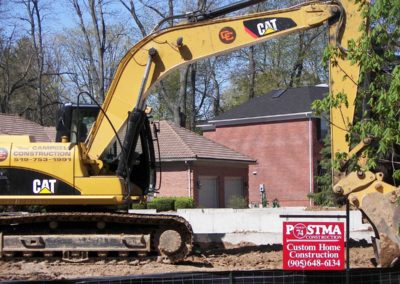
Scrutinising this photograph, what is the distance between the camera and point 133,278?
666cm

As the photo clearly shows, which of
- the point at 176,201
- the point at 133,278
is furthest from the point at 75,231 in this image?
the point at 176,201

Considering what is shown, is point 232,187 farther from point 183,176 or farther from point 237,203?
point 183,176

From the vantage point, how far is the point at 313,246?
755cm

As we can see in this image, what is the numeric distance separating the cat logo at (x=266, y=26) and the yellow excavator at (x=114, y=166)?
18 mm

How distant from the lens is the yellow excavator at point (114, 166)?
12484 millimetres

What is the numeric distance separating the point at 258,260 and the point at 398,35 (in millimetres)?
7083

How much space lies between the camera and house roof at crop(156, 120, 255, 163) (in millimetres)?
37594

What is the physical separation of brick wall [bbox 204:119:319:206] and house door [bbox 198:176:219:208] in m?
6.73

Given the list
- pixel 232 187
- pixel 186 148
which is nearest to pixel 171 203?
pixel 186 148

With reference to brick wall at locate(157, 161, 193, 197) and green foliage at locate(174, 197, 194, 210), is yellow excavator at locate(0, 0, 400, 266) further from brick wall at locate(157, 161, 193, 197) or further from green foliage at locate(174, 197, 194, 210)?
brick wall at locate(157, 161, 193, 197)

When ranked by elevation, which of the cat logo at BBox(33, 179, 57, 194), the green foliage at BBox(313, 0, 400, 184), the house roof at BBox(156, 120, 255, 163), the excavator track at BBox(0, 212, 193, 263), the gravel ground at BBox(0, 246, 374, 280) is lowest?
the gravel ground at BBox(0, 246, 374, 280)

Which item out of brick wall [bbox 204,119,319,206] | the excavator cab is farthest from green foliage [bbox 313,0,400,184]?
brick wall [bbox 204,119,319,206]

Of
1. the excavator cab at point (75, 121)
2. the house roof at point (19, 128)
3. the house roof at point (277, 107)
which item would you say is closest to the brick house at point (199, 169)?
the house roof at point (277, 107)

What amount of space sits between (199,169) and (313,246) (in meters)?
30.8
